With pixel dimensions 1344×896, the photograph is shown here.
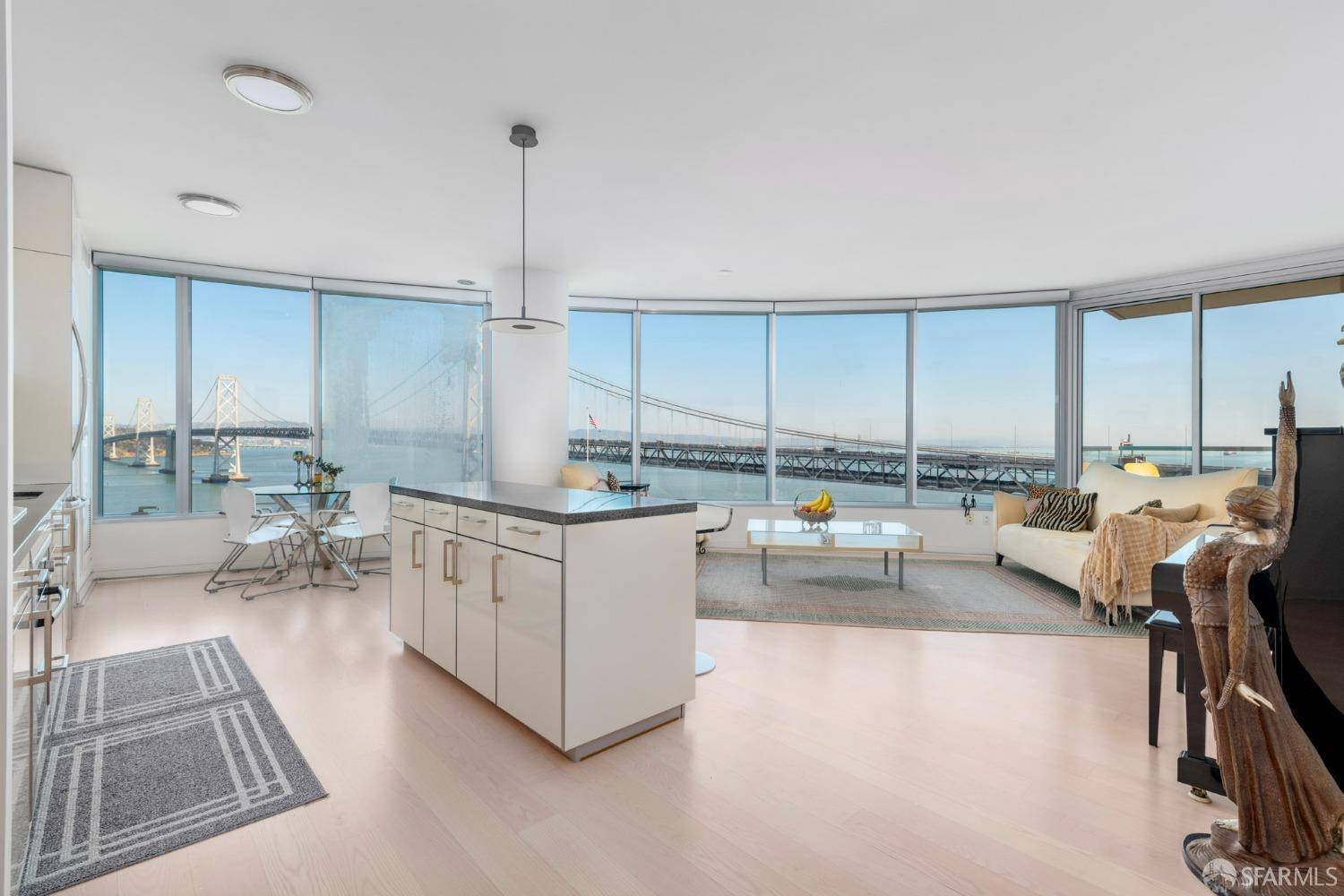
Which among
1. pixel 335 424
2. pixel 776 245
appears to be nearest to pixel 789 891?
pixel 776 245

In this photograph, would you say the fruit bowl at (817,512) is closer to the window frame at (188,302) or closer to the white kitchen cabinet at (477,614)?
the white kitchen cabinet at (477,614)

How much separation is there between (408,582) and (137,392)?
11.6 ft

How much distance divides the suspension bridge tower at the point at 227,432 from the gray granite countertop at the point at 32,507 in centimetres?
239

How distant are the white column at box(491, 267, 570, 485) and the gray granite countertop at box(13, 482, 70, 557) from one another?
271 centimetres

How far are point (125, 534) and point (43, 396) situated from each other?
196 centimetres

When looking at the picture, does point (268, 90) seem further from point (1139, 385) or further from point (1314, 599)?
point (1139, 385)

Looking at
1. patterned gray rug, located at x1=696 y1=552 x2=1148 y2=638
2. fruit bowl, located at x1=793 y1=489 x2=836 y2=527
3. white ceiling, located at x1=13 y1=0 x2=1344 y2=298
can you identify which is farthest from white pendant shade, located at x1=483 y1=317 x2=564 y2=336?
fruit bowl, located at x1=793 y1=489 x2=836 y2=527

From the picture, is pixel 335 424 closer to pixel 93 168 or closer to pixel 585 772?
pixel 93 168

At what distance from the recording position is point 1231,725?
4.30 feet

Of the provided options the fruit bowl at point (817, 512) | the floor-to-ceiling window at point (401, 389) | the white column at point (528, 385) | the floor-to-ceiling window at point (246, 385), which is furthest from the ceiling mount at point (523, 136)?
the floor-to-ceiling window at point (246, 385)

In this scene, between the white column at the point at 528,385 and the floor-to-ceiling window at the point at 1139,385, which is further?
the floor-to-ceiling window at the point at 1139,385

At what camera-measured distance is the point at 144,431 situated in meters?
4.89

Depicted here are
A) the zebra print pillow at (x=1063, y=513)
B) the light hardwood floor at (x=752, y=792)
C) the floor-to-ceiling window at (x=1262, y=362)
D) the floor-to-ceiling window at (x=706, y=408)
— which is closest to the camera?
the light hardwood floor at (x=752, y=792)

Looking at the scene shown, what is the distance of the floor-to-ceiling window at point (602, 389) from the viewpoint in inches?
251
